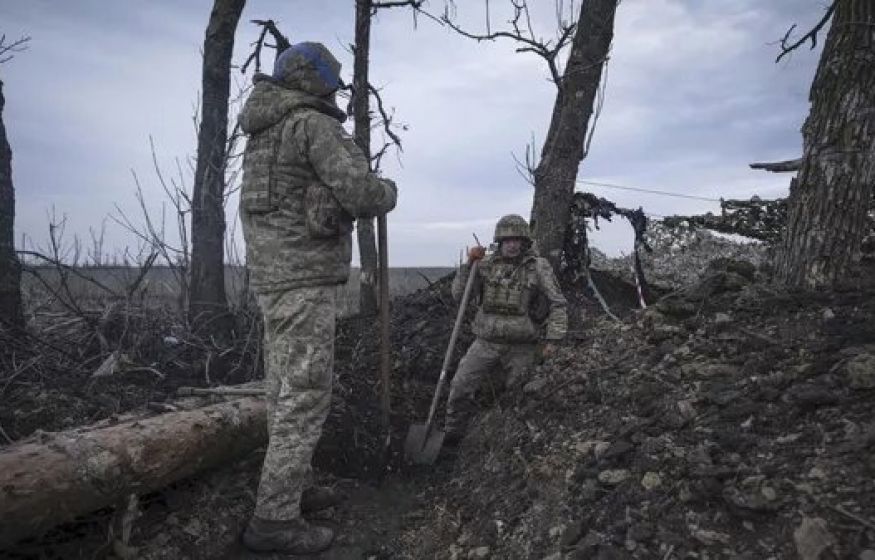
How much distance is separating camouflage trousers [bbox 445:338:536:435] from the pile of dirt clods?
0.40m

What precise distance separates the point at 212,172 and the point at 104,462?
430 centimetres

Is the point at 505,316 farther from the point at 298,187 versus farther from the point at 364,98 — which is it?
the point at 364,98

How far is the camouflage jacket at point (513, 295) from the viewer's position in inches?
198

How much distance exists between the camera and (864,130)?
154 inches

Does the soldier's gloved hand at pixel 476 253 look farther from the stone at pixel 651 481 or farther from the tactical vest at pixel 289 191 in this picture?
the stone at pixel 651 481

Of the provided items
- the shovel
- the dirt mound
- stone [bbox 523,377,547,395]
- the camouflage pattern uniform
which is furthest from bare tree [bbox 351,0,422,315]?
the camouflage pattern uniform

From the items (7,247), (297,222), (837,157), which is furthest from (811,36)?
(7,247)

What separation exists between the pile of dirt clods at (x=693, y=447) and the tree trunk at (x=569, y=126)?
2.10m

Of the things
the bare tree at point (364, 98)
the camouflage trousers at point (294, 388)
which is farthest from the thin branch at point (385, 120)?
the camouflage trousers at point (294, 388)

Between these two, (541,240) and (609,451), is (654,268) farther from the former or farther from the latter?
(609,451)

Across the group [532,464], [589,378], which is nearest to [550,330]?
[589,378]

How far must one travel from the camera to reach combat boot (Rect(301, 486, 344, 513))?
3.80m

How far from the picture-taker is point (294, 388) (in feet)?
11.2

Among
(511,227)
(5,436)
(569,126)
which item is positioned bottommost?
(5,436)
